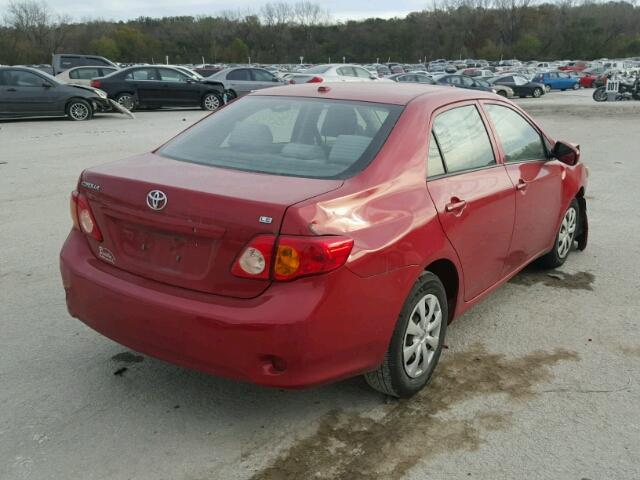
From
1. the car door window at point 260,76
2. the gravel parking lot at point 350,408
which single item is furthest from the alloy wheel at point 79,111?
the gravel parking lot at point 350,408

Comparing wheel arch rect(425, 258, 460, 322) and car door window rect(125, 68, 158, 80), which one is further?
car door window rect(125, 68, 158, 80)

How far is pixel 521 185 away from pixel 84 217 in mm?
2738

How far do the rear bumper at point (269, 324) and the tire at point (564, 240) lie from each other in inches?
107

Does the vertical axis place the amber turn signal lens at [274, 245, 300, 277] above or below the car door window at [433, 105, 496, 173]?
below

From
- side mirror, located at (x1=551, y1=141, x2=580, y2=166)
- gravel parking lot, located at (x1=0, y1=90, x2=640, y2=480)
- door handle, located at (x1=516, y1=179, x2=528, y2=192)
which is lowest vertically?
gravel parking lot, located at (x1=0, y1=90, x2=640, y2=480)

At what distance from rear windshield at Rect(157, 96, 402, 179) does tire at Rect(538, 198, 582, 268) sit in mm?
2443

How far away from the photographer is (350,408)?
3287mm

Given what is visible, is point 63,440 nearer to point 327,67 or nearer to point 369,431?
point 369,431

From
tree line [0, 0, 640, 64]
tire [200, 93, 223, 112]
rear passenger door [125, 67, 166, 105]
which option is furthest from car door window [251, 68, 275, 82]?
tree line [0, 0, 640, 64]

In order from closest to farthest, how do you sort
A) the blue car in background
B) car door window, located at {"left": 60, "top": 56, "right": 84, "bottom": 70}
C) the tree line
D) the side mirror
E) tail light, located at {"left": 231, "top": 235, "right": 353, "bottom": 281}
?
tail light, located at {"left": 231, "top": 235, "right": 353, "bottom": 281}, the side mirror, car door window, located at {"left": 60, "top": 56, "right": 84, "bottom": 70}, the blue car in background, the tree line

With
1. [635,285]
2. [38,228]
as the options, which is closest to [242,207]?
[635,285]

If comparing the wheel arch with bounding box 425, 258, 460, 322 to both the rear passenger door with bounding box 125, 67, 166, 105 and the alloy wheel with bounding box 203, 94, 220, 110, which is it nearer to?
the rear passenger door with bounding box 125, 67, 166, 105

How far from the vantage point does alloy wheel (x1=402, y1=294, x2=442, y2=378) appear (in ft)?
10.7

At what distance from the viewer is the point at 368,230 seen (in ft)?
9.52
